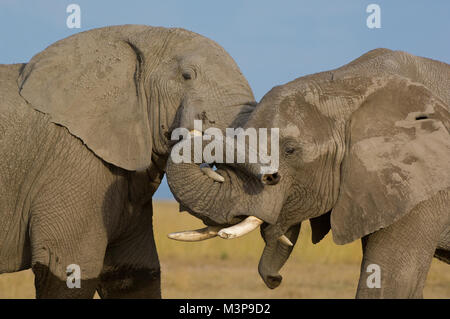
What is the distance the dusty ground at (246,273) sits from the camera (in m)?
12.3

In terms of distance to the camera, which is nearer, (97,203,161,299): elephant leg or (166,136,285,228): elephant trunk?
(166,136,285,228): elephant trunk

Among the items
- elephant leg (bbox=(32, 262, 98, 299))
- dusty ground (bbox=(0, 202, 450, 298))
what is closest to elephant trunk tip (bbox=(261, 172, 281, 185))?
elephant leg (bbox=(32, 262, 98, 299))

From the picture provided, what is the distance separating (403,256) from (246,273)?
10329 mm

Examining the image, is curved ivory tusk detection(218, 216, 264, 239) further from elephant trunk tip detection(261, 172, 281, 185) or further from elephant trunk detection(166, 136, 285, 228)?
elephant trunk tip detection(261, 172, 281, 185)

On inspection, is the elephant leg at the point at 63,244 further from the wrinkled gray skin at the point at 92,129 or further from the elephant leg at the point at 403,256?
the elephant leg at the point at 403,256

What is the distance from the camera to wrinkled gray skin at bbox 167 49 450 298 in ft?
15.7

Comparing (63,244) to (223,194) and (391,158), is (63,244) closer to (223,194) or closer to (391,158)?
(223,194)

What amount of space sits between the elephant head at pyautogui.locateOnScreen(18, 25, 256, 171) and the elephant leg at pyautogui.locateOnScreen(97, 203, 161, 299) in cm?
79

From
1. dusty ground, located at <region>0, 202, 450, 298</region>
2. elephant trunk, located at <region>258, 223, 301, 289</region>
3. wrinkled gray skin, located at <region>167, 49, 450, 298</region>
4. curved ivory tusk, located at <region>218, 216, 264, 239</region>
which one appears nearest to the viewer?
curved ivory tusk, located at <region>218, 216, 264, 239</region>

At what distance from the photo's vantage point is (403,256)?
473 centimetres

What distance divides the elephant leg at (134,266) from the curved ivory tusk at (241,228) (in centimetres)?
191

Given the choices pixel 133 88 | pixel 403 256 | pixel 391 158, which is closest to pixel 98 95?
pixel 133 88
